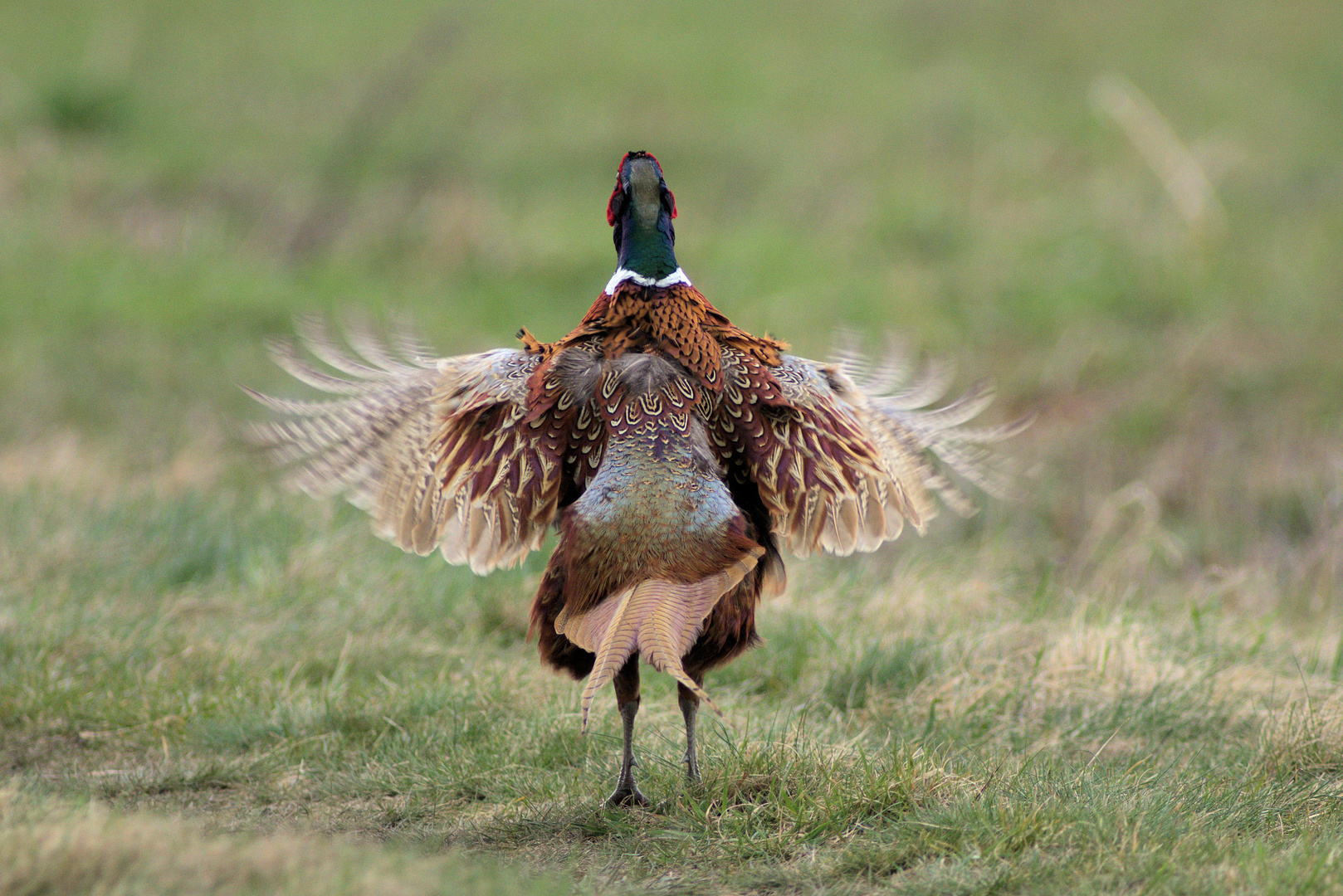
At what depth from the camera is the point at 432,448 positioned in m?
3.94

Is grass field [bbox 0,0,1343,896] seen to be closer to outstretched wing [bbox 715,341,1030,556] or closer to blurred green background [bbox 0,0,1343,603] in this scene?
blurred green background [bbox 0,0,1343,603]

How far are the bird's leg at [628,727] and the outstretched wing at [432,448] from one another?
567 millimetres

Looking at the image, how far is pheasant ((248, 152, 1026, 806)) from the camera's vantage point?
335 centimetres

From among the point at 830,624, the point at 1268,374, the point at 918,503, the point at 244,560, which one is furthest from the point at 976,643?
the point at 1268,374

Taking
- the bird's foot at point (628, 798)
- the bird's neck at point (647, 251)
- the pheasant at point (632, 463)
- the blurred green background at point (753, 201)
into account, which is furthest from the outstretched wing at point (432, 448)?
the blurred green background at point (753, 201)

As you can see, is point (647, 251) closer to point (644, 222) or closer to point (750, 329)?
point (644, 222)

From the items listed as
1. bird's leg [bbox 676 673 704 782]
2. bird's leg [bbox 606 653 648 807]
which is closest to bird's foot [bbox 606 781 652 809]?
bird's leg [bbox 606 653 648 807]

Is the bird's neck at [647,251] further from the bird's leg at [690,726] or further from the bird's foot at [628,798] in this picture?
the bird's foot at [628,798]

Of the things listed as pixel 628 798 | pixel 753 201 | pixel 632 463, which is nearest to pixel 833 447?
pixel 632 463

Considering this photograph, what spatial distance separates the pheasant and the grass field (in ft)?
1.95

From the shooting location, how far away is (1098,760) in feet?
13.1

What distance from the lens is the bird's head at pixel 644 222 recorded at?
12.3ft

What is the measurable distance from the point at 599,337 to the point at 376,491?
1.01 m

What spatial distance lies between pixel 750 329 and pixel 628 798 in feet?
18.6
